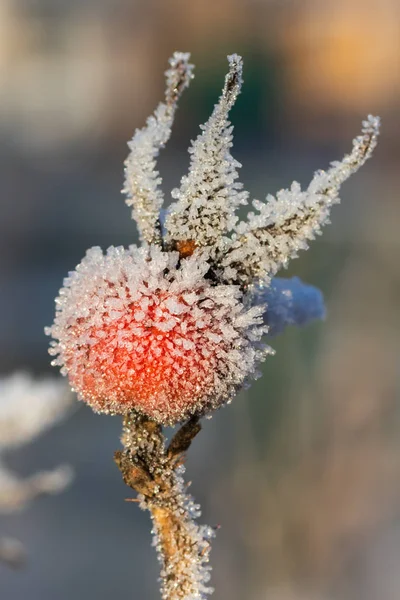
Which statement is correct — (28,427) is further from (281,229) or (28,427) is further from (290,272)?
(290,272)

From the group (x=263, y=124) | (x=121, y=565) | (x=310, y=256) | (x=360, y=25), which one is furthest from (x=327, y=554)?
(x=360, y=25)

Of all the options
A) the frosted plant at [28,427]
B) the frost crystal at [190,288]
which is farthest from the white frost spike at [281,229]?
the frosted plant at [28,427]

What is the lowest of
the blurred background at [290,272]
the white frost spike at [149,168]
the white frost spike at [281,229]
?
the white frost spike at [281,229]

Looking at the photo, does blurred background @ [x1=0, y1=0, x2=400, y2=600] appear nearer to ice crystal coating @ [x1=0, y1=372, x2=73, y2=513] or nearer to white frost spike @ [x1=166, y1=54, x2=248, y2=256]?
white frost spike @ [x1=166, y1=54, x2=248, y2=256]

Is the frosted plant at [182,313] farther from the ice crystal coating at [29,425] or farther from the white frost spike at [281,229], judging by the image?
the ice crystal coating at [29,425]

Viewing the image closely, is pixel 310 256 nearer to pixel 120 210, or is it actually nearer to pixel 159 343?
pixel 159 343

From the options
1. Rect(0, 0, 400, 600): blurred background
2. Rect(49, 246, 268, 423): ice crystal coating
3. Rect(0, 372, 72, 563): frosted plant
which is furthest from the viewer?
Result: Rect(0, 0, 400, 600): blurred background

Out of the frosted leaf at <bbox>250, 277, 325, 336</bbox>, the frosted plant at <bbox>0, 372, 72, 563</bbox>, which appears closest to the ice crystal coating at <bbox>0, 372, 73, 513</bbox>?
the frosted plant at <bbox>0, 372, 72, 563</bbox>
